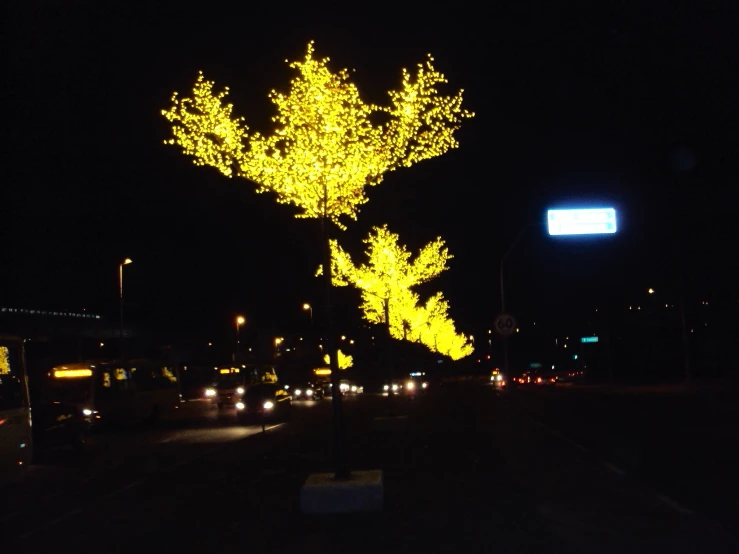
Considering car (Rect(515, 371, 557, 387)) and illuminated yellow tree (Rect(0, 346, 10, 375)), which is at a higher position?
illuminated yellow tree (Rect(0, 346, 10, 375))

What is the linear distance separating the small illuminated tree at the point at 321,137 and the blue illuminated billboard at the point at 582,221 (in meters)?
16.1

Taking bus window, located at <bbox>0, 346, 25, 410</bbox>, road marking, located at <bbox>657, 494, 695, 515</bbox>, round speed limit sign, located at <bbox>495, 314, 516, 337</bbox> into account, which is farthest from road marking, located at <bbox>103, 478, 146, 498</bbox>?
round speed limit sign, located at <bbox>495, 314, 516, 337</bbox>

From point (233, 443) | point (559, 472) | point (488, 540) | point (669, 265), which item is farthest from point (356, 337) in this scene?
point (488, 540)

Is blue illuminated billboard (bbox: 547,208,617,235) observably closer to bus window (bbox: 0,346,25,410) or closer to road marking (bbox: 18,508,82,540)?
bus window (bbox: 0,346,25,410)

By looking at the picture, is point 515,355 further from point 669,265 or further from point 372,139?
point 372,139

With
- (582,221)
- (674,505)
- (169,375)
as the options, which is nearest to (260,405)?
(169,375)

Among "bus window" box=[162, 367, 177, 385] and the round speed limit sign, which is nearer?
the round speed limit sign

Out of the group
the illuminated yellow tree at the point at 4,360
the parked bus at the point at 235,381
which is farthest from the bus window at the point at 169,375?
the illuminated yellow tree at the point at 4,360

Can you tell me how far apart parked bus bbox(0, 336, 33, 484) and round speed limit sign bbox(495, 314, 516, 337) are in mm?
20609

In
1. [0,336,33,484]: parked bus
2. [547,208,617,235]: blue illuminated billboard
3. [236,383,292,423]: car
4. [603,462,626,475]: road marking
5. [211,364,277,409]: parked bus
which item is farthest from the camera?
[211,364,277,409]: parked bus

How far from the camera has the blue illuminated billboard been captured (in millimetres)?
30656

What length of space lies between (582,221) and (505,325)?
5.29 m

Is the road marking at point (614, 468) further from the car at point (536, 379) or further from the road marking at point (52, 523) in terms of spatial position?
the car at point (536, 379)

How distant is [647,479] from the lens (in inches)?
603
